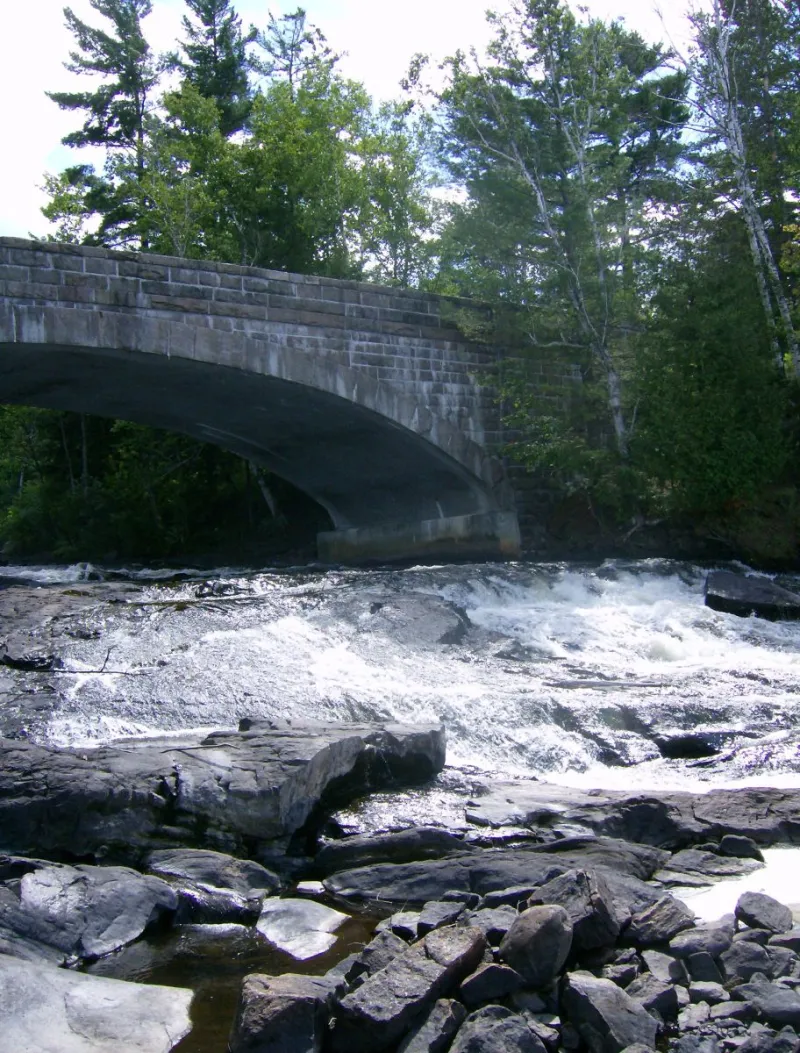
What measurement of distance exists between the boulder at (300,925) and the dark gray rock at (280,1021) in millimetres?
781

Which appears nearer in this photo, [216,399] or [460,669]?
[460,669]

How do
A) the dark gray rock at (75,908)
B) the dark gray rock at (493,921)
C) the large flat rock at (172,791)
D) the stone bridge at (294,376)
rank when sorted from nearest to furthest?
the dark gray rock at (493,921) < the dark gray rock at (75,908) < the large flat rock at (172,791) < the stone bridge at (294,376)

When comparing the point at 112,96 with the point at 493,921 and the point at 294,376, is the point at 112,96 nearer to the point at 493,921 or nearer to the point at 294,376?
the point at 294,376

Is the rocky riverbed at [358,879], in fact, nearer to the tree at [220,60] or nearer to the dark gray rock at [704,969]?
the dark gray rock at [704,969]

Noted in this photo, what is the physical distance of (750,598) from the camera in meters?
12.0

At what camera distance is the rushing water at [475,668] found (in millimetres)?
7047

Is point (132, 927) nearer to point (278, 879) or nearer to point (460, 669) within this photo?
point (278, 879)

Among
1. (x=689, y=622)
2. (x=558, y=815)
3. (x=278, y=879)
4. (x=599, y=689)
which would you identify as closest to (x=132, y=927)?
(x=278, y=879)

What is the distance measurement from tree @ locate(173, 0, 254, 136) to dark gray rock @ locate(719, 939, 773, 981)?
2815cm

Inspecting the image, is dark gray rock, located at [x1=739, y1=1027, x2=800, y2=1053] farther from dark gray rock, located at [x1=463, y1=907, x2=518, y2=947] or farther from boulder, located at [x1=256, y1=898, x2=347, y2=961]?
boulder, located at [x1=256, y1=898, x2=347, y2=961]

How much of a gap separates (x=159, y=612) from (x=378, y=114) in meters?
19.2

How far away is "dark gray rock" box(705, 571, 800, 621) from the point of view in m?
11.8

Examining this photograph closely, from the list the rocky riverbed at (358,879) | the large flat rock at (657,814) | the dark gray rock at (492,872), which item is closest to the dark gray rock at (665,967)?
the rocky riverbed at (358,879)

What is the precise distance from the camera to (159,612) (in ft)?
33.8
